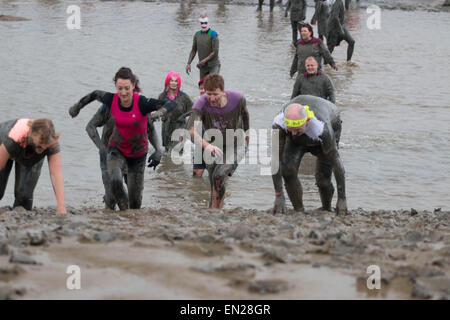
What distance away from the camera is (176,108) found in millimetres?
11500

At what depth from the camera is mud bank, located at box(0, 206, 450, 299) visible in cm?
499

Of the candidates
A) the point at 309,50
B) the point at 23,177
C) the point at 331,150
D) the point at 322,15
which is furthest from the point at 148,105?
the point at 322,15

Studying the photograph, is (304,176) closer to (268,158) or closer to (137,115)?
(268,158)

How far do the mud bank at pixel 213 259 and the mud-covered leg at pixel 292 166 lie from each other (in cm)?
96

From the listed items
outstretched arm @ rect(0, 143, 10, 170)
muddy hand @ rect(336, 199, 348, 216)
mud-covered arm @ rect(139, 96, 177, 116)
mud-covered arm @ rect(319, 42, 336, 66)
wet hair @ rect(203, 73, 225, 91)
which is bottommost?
muddy hand @ rect(336, 199, 348, 216)

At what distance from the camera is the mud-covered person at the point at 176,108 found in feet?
36.3

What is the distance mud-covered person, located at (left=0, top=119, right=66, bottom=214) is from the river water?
2288mm

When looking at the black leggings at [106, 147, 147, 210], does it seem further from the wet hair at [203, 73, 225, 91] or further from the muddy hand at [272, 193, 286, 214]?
the muddy hand at [272, 193, 286, 214]

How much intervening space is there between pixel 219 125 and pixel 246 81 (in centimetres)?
990

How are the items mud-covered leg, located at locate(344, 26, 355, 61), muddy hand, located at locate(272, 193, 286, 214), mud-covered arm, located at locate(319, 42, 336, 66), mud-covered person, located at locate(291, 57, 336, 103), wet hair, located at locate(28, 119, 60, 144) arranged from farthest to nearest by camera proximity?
mud-covered leg, located at locate(344, 26, 355, 61)
mud-covered arm, located at locate(319, 42, 336, 66)
mud-covered person, located at locate(291, 57, 336, 103)
muddy hand, located at locate(272, 193, 286, 214)
wet hair, located at locate(28, 119, 60, 144)

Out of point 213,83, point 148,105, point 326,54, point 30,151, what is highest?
point 213,83

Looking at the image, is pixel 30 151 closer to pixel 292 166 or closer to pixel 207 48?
pixel 292 166

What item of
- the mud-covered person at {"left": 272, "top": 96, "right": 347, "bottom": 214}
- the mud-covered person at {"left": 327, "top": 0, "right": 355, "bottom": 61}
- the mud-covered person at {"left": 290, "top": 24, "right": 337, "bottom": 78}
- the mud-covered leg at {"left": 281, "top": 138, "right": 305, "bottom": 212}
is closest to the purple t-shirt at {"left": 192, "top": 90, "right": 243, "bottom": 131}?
the mud-covered person at {"left": 272, "top": 96, "right": 347, "bottom": 214}

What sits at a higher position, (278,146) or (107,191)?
(278,146)
